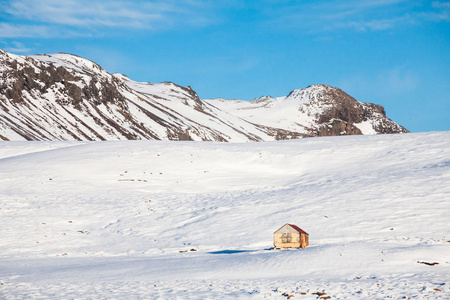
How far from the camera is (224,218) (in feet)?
120

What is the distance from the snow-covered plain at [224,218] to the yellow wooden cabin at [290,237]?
843mm

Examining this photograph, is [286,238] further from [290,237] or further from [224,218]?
[224,218]

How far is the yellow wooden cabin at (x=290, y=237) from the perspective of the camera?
27.7 meters

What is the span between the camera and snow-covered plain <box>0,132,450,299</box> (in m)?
20.9

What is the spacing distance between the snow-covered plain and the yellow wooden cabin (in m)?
0.84

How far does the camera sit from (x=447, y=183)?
40.3 metres

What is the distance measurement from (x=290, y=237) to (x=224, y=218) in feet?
31.0

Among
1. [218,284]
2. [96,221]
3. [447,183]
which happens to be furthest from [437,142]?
[218,284]

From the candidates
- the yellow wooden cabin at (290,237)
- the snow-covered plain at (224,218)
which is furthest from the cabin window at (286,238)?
the snow-covered plain at (224,218)

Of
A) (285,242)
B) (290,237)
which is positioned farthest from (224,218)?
(290,237)

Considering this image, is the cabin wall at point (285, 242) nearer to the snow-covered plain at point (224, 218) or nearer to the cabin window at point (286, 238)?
the cabin window at point (286, 238)

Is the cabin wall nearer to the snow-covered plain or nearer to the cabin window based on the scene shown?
the cabin window

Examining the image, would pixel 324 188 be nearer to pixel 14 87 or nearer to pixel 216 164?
pixel 216 164

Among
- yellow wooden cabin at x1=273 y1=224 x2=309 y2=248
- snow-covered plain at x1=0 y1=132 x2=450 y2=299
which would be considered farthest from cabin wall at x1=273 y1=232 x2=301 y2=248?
snow-covered plain at x1=0 y1=132 x2=450 y2=299
